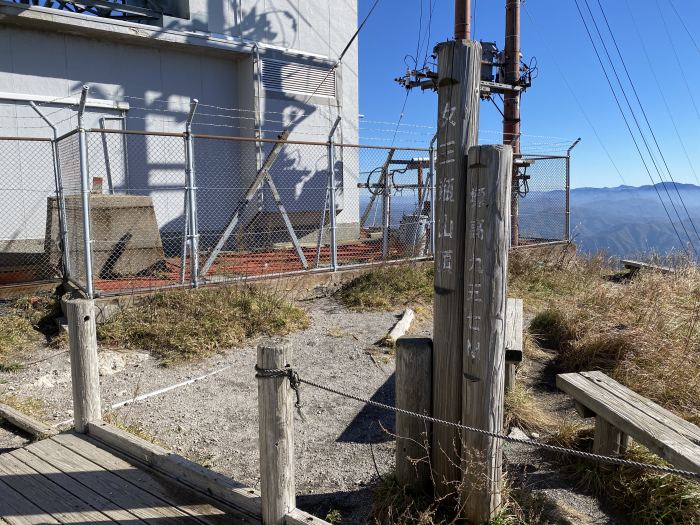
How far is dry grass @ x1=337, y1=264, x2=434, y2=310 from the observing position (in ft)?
28.3

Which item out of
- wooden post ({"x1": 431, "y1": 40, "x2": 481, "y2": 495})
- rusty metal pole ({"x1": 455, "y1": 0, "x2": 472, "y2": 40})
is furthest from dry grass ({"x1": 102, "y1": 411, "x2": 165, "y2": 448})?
rusty metal pole ({"x1": 455, "y1": 0, "x2": 472, "y2": 40})

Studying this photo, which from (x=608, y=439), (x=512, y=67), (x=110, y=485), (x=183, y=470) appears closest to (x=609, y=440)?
(x=608, y=439)

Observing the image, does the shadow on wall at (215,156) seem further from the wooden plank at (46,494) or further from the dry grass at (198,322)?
the wooden plank at (46,494)

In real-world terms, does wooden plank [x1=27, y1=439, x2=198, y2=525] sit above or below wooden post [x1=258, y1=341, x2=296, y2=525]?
below

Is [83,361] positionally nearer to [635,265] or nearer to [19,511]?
[19,511]

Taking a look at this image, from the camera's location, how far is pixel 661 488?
3.38 metres

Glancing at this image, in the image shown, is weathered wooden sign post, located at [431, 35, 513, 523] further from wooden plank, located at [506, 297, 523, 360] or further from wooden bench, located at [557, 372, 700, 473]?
wooden plank, located at [506, 297, 523, 360]

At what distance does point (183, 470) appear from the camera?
3.48 metres

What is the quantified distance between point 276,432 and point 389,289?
243 inches

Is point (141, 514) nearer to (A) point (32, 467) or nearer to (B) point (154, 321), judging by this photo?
(A) point (32, 467)

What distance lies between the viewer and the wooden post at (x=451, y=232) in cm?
308

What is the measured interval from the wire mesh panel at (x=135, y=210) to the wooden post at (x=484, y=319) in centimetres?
529

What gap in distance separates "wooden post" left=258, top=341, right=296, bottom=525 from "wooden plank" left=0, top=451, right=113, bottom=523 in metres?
0.90

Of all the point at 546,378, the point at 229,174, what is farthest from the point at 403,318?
the point at 229,174
